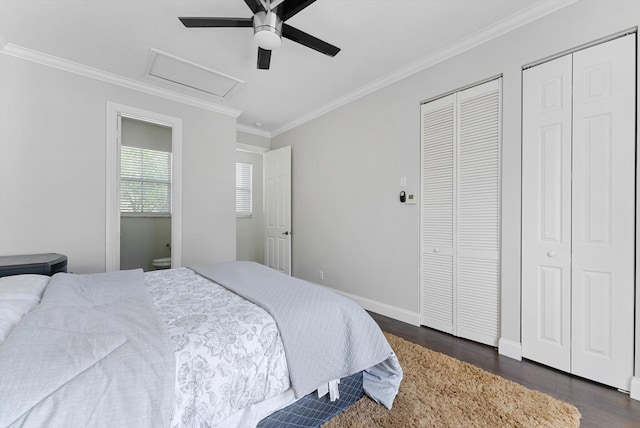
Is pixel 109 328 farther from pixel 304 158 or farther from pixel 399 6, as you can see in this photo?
pixel 304 158

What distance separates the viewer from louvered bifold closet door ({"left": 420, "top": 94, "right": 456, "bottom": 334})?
2654mm

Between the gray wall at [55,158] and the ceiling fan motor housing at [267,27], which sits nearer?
the ceiling fan motor housing at [267,27]

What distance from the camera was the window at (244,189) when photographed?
522 centimetres

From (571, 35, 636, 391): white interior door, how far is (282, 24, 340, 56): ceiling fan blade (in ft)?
5.67

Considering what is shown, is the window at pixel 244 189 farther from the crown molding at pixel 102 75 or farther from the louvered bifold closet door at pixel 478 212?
the louvered bifold closet door at pixel 478 212

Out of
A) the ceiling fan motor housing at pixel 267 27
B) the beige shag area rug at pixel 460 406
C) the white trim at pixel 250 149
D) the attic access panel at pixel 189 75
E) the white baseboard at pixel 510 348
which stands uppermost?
the attic access panel at pixel 189 75

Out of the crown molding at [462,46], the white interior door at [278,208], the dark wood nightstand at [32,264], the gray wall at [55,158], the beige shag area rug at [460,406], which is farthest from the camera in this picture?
the white interior door at [278,208]

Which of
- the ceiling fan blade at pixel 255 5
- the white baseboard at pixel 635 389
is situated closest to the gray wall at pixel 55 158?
the ceiling fan blade at pixel 255 5

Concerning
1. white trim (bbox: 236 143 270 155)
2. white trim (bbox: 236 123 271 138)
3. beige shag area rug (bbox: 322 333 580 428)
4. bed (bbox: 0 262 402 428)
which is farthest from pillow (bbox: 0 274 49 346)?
white trim (bbox: 236 123 271 138)

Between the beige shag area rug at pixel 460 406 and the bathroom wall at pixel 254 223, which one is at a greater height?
the bathroom wall at pixel 254 223

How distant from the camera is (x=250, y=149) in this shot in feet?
15.9

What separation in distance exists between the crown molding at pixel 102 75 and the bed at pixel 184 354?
7.46 ft

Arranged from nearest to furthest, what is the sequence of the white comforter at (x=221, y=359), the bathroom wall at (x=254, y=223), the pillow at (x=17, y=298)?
1. the white comforter at (x=221, y=359)
2. the pillow at (x=17, y=298)
3. the bathroom wall at (x=254, y=223)

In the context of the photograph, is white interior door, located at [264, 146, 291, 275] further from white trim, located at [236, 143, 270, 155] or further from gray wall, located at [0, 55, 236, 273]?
gray wall, located at [0, 55, 236, 273]
